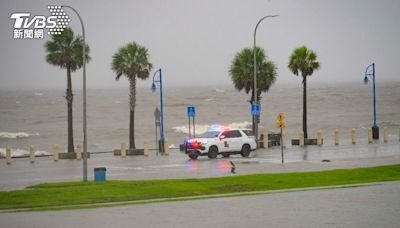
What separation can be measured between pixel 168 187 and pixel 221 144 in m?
18.9

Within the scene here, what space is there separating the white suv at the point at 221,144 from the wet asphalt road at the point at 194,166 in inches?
20.8

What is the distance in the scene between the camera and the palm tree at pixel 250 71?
66938 millimetres

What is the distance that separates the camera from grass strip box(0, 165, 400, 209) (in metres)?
26.9

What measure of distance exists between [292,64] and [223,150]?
21525 mm

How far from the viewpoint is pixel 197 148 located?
47.5 m

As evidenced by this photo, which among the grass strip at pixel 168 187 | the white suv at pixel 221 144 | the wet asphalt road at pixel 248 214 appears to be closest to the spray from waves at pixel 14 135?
the white suv at pixel 221 144

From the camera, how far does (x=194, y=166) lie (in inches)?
1628

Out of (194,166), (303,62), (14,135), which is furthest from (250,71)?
(14,135)

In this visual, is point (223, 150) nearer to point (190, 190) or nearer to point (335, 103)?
point (190, 190)

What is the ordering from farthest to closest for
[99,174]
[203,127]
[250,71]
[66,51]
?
[203,127], [250,71], [66,51], [99,174]

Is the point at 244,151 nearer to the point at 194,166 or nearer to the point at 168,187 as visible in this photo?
the point at 194,166

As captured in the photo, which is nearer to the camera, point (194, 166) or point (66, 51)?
point (194, 166)

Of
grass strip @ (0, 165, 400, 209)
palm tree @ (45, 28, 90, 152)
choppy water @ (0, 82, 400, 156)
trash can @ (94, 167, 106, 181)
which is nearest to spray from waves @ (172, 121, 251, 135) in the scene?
choppy water @ (0, 82, 400, 156)

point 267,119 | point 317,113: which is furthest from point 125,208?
point 317,113
